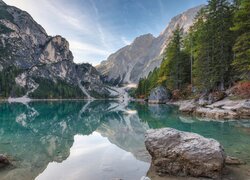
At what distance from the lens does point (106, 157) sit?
1186cm

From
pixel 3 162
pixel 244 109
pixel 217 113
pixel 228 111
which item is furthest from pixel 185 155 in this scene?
pixel 217 113

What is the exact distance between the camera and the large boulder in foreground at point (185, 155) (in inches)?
319

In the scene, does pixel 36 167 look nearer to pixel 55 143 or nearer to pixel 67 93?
pixel 55 143

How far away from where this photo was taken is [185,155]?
8438 mm

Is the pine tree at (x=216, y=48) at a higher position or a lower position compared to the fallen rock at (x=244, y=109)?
higher

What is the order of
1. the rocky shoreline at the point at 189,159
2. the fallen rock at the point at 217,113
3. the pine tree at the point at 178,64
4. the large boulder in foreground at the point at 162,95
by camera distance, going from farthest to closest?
1. the large boulder in foreground at the point at 162,95
2. the pine tree at the point at 178,64
3. the fallen rock at the point at 217,113
4. the rocky shoreline at the point at 189,159

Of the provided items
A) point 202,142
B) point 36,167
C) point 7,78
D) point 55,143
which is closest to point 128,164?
point 202,142

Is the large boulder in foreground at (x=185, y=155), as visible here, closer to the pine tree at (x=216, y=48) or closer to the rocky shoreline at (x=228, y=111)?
the rocky shoreline at (x=228, y=111)

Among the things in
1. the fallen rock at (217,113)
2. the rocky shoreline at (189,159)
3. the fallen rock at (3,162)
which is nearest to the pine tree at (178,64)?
the fallen rock at (217,113)

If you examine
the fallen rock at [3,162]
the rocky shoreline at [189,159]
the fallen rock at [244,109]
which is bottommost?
the fallen rock at [3,162]

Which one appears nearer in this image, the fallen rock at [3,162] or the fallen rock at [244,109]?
the fallen rock at [3,162]

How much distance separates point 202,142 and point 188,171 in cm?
128

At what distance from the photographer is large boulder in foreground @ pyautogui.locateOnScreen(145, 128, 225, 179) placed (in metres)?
8.11

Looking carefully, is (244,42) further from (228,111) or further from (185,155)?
(185,155)
